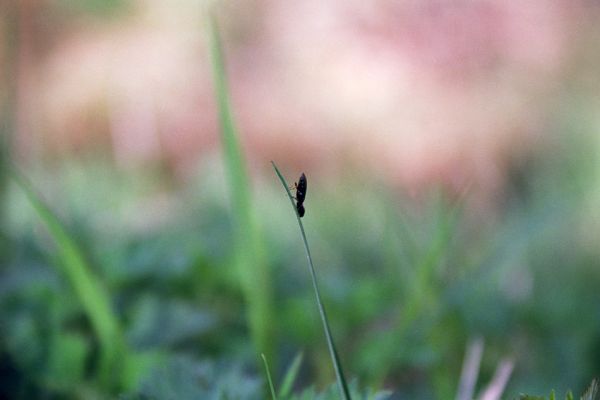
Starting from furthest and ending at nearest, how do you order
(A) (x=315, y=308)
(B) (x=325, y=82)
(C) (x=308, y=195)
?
(B) (x=325, y=82) < (C) (x=308, y=195) < (A) (x=315, y=308)

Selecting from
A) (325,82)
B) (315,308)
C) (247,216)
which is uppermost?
(325,82)

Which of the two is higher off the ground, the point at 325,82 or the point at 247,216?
the point at 325,82

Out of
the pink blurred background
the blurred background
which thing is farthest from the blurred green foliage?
the pink blurred background

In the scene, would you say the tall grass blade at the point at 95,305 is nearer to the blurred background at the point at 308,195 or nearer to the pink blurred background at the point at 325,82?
the blurred background at the point at 308,195

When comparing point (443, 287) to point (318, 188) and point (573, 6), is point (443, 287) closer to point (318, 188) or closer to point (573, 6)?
point (318, 188)

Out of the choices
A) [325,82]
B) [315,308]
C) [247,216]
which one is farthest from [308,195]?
[247,216]

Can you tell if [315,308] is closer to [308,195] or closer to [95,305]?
[95,305]

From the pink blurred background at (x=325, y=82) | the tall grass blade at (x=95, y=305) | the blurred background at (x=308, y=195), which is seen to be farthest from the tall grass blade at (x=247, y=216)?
the pink blurred background at (x=325, y=82)

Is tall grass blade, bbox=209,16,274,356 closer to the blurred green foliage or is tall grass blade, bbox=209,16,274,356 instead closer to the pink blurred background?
the blurred green foliage

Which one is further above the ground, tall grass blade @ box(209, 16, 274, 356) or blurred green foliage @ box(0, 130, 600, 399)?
tall grass blade @ box(209, 16, 274, 356)
